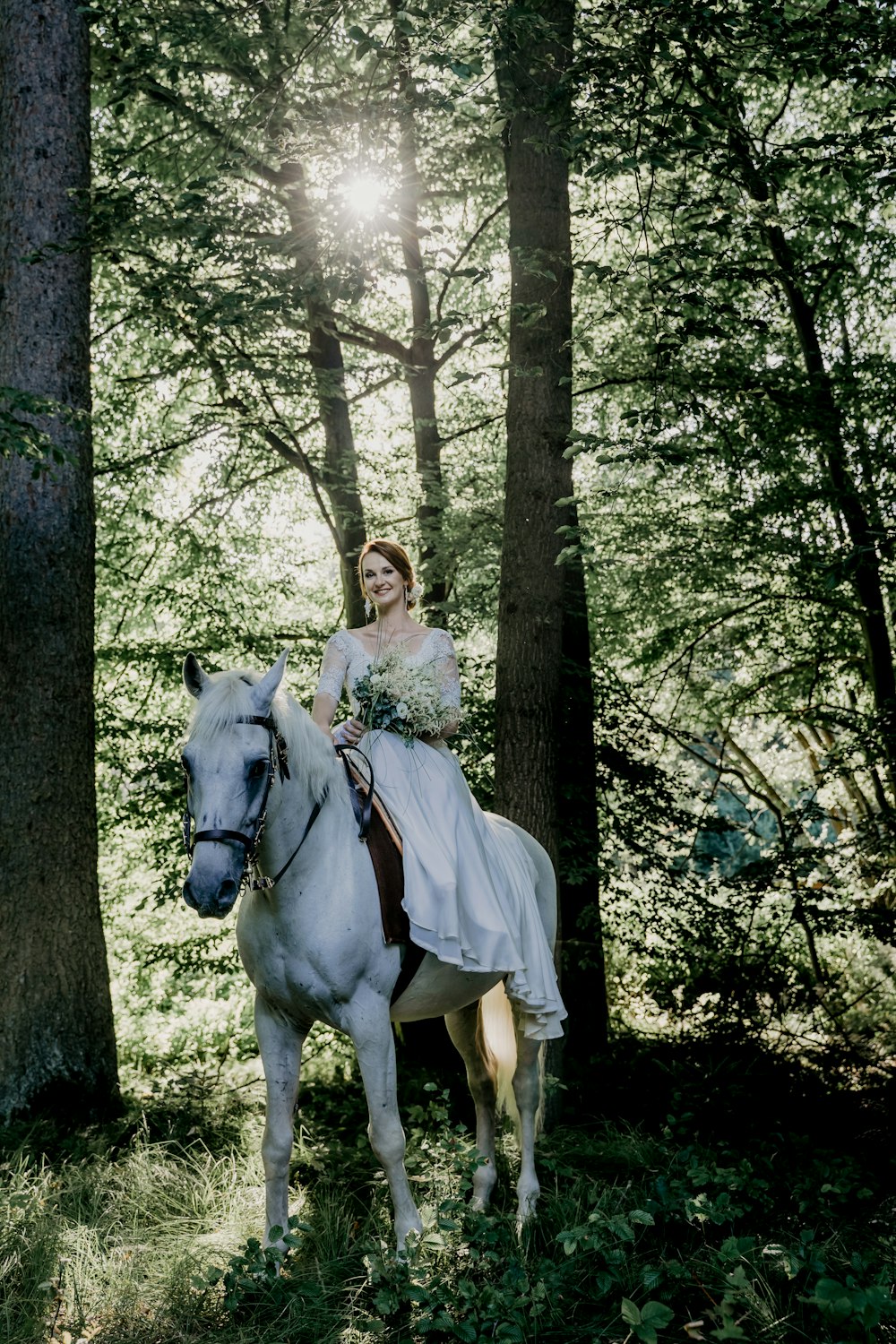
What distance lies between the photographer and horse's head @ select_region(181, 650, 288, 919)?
3.22m

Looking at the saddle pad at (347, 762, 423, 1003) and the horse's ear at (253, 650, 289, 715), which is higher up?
the horse's ear at (253, 650, 289, 715)

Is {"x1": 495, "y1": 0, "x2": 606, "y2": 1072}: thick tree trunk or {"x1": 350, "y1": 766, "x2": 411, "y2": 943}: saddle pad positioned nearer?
{"x1": 350, "y1": 766, "x2": 411, "y2": 943}: saddle pad

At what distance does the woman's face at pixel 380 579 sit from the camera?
4730mm

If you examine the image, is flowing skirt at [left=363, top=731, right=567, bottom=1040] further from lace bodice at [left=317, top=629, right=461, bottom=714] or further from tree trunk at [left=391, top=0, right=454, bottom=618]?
tree trunk at [left=391, top=0, right=454, bottom=618]

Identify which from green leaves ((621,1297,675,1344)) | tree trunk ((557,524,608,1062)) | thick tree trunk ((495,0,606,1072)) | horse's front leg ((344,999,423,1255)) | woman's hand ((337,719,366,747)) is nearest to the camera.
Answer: green leaves ((621,1297,675,1344))

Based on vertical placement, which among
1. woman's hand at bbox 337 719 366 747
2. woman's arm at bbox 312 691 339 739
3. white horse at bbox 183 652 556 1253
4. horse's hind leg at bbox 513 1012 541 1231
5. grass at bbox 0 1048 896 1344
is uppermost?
woman's arm at bbox 312 691 339 739

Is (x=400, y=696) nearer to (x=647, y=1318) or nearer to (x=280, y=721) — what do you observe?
(x=280, y=721)

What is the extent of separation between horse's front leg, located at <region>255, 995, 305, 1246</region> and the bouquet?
1.26 m

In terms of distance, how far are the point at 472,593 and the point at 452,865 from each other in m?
4.56

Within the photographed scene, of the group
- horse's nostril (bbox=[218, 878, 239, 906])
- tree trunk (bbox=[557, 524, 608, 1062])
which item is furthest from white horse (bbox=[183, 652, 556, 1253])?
tree trunk (bbox=[557, 524, 608, 1062])

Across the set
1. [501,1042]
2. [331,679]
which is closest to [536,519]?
[331,679]

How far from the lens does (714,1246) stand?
157 inches

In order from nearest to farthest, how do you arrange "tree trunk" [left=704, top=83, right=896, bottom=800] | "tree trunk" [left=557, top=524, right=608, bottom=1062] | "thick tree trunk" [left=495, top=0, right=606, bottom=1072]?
1. "thick tree trunk" [left=495, top=0, right=606, bottom=1072]
2. "tree trunk" [left=557, top=524, right=608, bottom=1062]
3. "tree trunk" [left=704, top=83, right=896, bottom=800]

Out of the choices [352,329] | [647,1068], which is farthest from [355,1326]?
[352,329]
